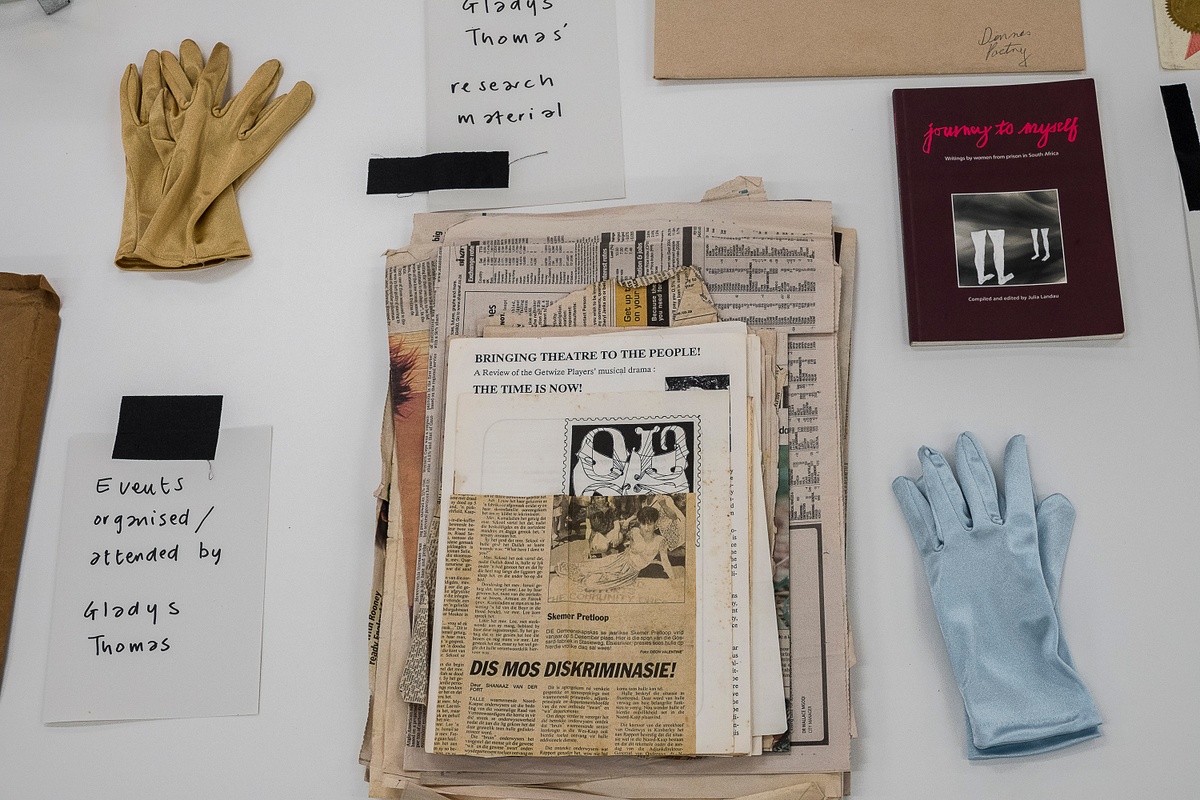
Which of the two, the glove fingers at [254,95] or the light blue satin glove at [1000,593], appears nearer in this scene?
the light blue satin glove at [1000,593]

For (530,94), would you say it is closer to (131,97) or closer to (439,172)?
(439,172)

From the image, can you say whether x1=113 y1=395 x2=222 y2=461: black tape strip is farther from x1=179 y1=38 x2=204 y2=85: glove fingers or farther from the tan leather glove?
x1=179 y1=38 x2=204 y2=85: glove fingers

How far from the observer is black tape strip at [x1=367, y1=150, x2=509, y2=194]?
0.87 meters

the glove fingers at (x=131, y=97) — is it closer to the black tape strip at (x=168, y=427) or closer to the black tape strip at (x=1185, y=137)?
the black tape strip at (x=168, y=427)

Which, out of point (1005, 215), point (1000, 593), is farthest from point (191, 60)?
point (1000, 593)

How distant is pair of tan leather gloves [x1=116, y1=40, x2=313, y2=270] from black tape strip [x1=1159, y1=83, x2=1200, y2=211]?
84 centimetres

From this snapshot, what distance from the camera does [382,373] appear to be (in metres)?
0.84

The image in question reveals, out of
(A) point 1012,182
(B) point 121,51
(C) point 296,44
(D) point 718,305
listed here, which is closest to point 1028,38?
(A) point 1012,182

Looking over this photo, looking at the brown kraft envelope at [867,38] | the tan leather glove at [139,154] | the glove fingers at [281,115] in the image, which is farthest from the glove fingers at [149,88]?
the brown kraft envelope at [867,38]

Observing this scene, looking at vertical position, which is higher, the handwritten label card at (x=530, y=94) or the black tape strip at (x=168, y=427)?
the handwritten label card at (x=530, y=94)

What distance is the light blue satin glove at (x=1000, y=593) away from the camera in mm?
725

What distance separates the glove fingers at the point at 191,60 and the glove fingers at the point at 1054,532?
36.0 inches

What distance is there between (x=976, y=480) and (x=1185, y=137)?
1.30 ft

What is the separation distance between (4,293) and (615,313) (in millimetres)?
589
